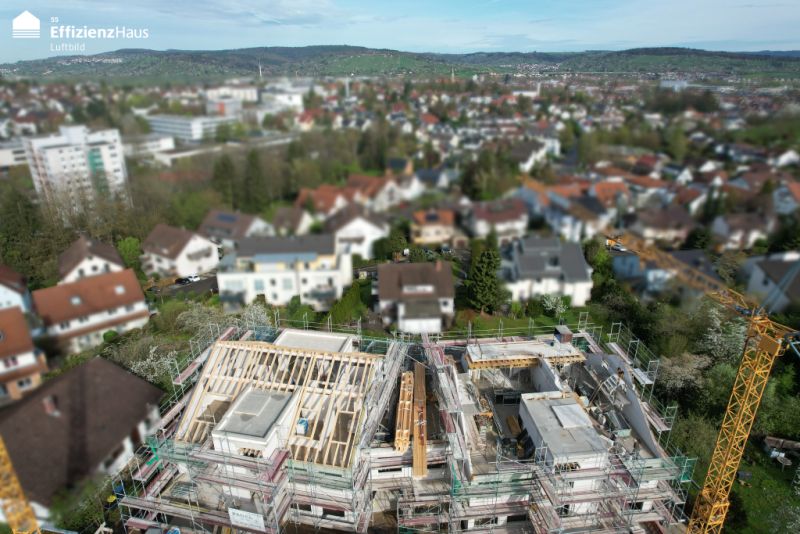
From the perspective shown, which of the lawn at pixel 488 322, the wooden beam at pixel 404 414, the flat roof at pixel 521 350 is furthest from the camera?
the lawn at pixel 488 322

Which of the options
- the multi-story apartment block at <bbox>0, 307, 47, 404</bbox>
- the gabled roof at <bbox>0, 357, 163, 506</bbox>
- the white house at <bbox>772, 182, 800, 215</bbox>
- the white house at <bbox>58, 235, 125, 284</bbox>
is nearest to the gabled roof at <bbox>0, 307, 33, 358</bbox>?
the multi-story apartment block at <bbox>0, 307, 47, 404</bbox>

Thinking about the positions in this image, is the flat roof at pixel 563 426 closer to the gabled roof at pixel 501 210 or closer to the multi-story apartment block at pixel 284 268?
the gabled roof at pixel 501 210

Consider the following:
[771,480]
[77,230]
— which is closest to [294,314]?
[77,230]

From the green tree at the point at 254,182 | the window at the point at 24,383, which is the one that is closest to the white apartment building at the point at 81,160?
the green tree at the point at 254,182

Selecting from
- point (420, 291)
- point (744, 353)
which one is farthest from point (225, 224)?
point (744, 353)

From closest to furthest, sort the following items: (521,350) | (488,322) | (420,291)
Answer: (420,291) → (521,350) → (488,322)

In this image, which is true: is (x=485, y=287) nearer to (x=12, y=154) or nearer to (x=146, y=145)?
(x=146, y=145)

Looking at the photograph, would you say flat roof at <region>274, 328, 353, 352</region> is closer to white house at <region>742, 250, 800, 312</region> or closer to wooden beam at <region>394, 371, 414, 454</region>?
wooden beam at <region>394, 371, 414, 454</region>
